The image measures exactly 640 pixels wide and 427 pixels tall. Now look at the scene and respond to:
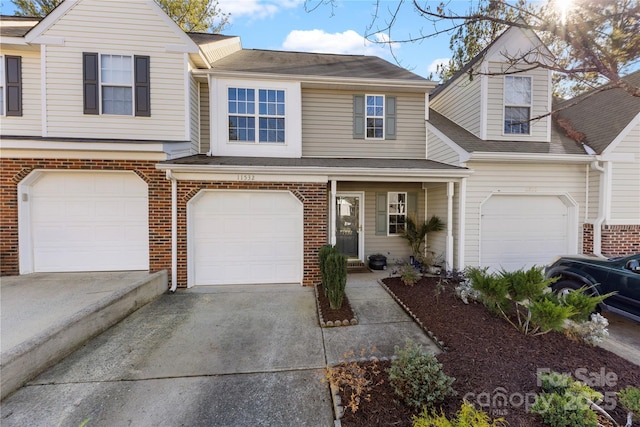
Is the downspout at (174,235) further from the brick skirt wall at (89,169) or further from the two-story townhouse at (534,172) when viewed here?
the two-story townhouse at (534,172)

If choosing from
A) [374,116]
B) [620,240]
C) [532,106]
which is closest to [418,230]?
[374,116]

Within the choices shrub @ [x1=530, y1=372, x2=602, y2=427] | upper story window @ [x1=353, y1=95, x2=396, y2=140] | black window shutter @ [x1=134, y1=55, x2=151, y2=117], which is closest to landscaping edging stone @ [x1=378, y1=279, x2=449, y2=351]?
shrub @ [x1=530, y1=372, x2=602, y2=427]

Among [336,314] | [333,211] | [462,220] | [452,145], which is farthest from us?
[452,145]

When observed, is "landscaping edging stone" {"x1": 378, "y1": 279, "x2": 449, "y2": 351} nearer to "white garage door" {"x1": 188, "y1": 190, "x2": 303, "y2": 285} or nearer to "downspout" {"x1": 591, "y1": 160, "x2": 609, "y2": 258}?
"white garage door" {"x1": 188, "y1": 190, "x2": 303, "y2": 285}

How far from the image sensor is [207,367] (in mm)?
3408

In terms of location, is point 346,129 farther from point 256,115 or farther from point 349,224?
point 349,224

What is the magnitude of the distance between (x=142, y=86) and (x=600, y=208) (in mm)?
11878

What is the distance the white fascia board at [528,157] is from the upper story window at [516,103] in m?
1.26

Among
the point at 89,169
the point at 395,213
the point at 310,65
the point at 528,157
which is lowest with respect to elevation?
the point at 395,213

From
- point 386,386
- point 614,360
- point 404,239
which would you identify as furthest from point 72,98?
point 614,360

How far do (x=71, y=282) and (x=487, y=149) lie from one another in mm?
10008

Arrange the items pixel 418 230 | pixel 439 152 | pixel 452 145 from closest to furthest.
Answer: pixel 452 145 → pixel 439 152 → pixel 418 230

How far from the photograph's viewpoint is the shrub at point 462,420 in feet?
7.15

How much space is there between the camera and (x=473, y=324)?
4121mm
